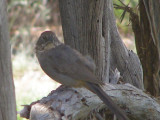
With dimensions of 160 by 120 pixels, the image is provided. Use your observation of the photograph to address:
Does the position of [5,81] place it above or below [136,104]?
above

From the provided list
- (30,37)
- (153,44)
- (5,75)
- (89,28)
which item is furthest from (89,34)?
(30,37)

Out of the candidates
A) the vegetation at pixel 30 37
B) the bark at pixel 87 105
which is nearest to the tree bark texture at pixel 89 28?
the bark at pixel 87 105

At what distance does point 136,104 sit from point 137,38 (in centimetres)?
133

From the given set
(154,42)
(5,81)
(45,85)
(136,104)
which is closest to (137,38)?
(154,42)

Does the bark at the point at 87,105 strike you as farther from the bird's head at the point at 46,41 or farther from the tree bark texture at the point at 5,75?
the bird's head at the point at 46,41

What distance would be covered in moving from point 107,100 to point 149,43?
171 cm

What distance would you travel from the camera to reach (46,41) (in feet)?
10.8

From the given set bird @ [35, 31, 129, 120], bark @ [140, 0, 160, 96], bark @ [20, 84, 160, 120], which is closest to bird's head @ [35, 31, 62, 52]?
bird @ [35, 31, 129, 120]

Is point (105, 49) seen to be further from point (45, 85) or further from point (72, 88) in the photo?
point (45, 85)

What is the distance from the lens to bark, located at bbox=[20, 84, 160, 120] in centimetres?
283

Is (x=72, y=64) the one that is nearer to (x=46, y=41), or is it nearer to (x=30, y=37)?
(x=46, y=41)

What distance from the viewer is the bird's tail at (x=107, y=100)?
9.03 feet

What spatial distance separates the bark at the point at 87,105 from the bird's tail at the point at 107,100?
127 mm

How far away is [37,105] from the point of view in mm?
2873
